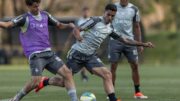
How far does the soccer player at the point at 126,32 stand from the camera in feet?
53.2

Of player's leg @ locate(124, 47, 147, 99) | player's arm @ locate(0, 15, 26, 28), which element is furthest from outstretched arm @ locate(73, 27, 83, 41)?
player's leg @ locate(124, 47, 147, 99)

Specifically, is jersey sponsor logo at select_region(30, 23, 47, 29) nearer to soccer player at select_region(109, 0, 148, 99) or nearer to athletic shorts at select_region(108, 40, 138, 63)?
soccer player at select_region(109, 0, 148, 99)

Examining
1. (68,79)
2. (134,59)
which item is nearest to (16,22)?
(68,79)

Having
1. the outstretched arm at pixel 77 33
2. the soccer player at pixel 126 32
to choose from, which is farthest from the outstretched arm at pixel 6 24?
the soccer player at pixel 126 32

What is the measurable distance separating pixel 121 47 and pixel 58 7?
46.4m

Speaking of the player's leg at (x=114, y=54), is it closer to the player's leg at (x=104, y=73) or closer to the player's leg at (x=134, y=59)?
the player's leg at (x=134, y=59)

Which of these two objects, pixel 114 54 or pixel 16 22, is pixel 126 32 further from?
pixel 16 22

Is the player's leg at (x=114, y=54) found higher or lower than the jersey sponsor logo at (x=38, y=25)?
lower

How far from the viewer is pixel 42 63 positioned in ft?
43.0

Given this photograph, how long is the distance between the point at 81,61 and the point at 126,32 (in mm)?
2667

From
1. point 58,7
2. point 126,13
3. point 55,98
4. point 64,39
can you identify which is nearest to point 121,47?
point 126,13

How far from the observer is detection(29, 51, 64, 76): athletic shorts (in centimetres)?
1309

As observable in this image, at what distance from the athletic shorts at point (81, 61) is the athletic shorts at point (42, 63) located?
744 millimetres

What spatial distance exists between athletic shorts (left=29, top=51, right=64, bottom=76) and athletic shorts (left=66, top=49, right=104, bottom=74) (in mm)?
744
